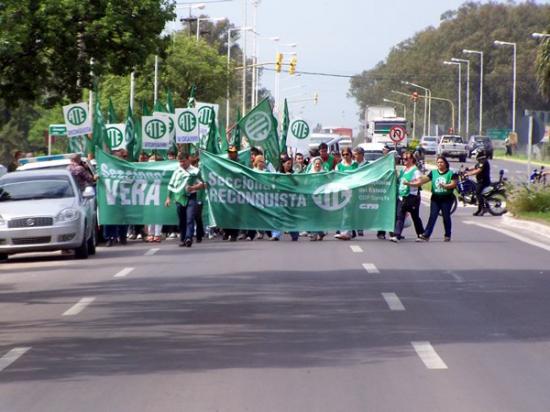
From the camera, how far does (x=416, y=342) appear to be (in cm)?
1220

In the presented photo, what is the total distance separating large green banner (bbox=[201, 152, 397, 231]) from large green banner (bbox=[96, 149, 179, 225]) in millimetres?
903

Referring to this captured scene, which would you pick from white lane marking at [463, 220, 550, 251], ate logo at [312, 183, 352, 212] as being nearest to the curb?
white lane marking at [463, 220, 550, 251]

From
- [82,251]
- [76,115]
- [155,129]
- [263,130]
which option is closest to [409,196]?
[263,130]

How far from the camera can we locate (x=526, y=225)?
31000 millimetres

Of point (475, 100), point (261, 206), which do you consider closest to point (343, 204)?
point (261, 206)

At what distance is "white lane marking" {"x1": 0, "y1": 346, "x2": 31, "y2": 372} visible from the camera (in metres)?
11.2

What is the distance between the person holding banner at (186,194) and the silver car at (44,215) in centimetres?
227

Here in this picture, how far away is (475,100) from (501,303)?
414ft

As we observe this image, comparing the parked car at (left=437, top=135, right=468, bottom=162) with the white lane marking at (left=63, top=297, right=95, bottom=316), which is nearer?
the white lane marking at (left=63, top=297, right=95, bottom=316)

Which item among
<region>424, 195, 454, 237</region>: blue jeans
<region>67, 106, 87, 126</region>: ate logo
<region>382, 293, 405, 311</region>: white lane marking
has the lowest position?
<region>382, 293, 405, 311</region>: white lane marking

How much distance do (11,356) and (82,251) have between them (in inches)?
455

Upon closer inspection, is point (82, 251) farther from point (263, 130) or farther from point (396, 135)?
point (396, 135)

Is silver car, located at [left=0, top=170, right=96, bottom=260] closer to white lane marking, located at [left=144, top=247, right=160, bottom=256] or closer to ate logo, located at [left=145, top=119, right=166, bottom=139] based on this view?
white lane marking, located at [left=144, top=247, right=160, bottom=256]

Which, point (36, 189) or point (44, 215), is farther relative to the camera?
point (36, 189)
